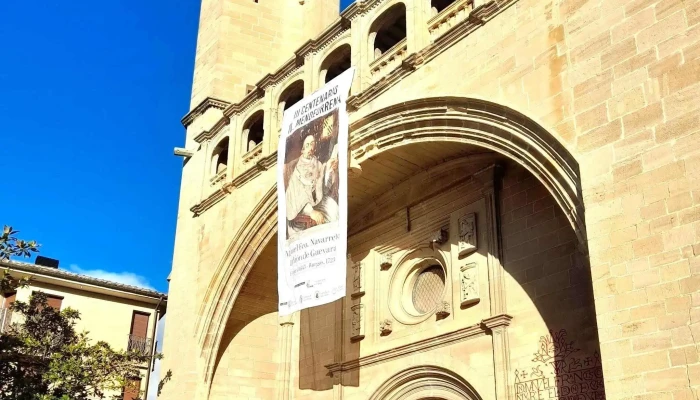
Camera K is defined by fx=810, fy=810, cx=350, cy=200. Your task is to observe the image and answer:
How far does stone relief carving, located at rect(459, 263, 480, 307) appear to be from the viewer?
36.0 feet

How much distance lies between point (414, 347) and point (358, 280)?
1.97m

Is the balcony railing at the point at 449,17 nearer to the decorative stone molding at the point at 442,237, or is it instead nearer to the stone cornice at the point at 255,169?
the decorative stone molding at the point at 442,237

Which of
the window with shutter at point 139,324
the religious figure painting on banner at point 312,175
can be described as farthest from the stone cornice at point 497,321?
the window with shutter at point 139,324

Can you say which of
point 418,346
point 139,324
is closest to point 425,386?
point 418,346

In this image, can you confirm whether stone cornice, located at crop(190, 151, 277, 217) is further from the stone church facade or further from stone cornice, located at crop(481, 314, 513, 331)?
stone cornice, located at crop(481, 314, 513, 331)

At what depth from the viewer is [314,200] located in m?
11.6

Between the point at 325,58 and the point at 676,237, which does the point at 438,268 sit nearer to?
the point at 325,58

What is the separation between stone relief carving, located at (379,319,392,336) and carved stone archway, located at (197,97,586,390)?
253cm

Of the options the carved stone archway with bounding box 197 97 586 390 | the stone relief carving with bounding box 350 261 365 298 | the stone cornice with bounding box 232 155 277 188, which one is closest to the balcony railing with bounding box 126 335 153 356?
the carved stone archway with bounding box 197 97 586 390

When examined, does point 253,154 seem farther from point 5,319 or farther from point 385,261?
point 5,319

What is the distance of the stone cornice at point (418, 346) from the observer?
10734mm

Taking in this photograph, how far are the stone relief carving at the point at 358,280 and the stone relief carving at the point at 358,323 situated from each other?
0.21 metres

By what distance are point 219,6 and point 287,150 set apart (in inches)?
264

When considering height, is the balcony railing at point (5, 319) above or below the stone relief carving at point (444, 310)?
above
